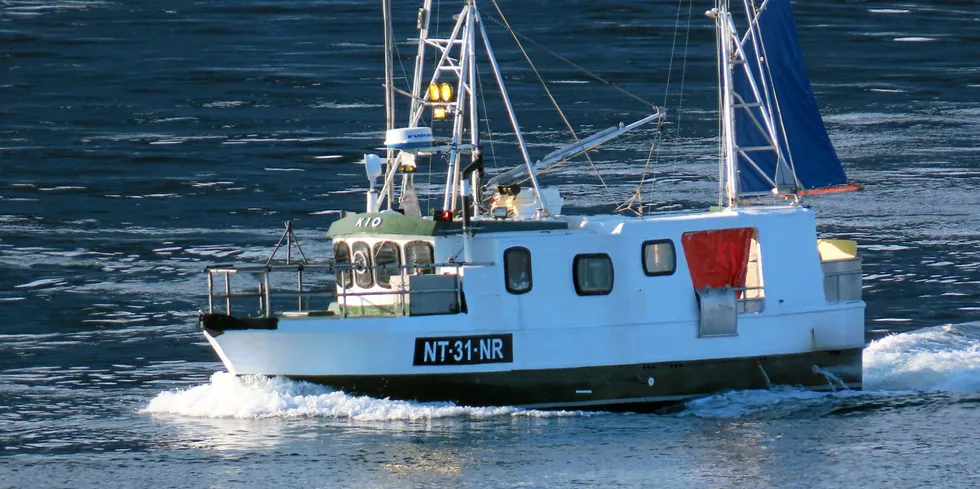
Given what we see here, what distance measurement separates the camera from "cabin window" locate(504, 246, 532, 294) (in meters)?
28.4

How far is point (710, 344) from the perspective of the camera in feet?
96.7

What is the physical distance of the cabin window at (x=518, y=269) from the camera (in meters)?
28.4

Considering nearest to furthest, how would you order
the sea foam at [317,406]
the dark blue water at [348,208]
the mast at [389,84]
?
1. the dark blue water at [348,208]
2. the sea foam at [317,406]
3. the mast at [389,84]

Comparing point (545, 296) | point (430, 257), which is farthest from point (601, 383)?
point (430, 257)

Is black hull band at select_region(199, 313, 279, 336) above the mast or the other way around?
the other way around

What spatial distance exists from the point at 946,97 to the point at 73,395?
144ft

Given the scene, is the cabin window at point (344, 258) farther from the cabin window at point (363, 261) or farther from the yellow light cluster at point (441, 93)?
the yellow light cluster at point (441, 93)

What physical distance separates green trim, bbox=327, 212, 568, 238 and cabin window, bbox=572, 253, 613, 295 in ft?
2.41

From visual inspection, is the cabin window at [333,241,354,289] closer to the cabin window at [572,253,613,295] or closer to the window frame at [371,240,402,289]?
the window frame at [371,240,402,289]

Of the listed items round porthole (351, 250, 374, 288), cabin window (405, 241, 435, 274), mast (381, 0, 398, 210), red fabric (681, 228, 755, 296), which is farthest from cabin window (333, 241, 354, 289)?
red fabric (681, 228, 755, 296)

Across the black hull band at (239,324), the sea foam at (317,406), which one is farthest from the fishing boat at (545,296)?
the sea foam at (317,406)

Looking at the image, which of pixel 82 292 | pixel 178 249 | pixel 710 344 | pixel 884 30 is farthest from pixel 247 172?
pixel 884 30

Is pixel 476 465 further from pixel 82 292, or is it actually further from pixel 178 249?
pixel 178 249

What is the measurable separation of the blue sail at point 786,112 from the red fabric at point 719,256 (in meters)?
2.09
